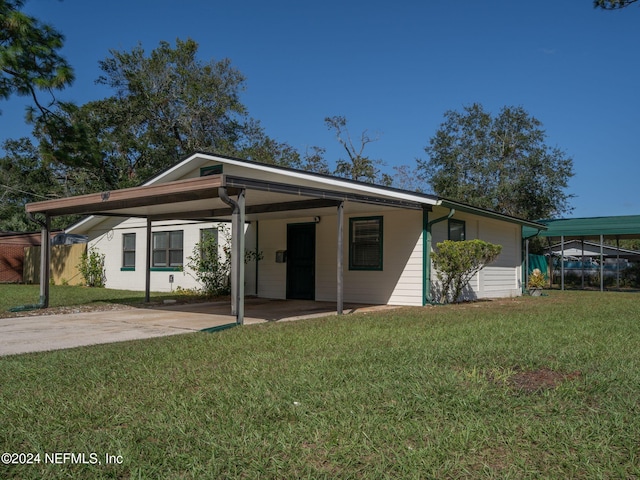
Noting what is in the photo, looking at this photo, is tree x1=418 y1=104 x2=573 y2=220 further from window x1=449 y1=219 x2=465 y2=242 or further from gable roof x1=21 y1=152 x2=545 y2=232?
window x1=449 y1=219 x2=465 y2=242

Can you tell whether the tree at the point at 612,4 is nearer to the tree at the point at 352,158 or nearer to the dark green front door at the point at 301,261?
the dark green front door at the point at 301,261

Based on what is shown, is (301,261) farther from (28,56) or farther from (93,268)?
(93,268)

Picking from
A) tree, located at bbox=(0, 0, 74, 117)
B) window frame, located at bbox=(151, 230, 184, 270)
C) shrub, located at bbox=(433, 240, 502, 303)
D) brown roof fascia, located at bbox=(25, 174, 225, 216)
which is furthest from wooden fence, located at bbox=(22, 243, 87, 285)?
shrub, located at bbox=(433, 240, 502, 303)

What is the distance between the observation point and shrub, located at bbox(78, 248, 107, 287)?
1961cm

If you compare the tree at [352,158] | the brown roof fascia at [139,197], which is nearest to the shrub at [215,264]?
the brown roof fascia at [139,197]

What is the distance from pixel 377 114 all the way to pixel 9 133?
21.2 meters

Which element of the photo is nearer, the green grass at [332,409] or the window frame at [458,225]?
the green grass at [332,409]

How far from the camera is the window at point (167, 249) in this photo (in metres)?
17.0

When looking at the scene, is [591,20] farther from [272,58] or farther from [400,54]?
[272,58]

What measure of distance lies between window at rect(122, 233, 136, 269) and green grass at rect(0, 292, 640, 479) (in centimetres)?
1282

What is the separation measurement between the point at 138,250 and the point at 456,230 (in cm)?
1097

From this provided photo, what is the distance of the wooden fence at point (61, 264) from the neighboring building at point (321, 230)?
516 cm

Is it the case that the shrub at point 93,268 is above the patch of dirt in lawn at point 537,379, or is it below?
above

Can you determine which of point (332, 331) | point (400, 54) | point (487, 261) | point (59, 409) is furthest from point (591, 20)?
point (59, 409)
